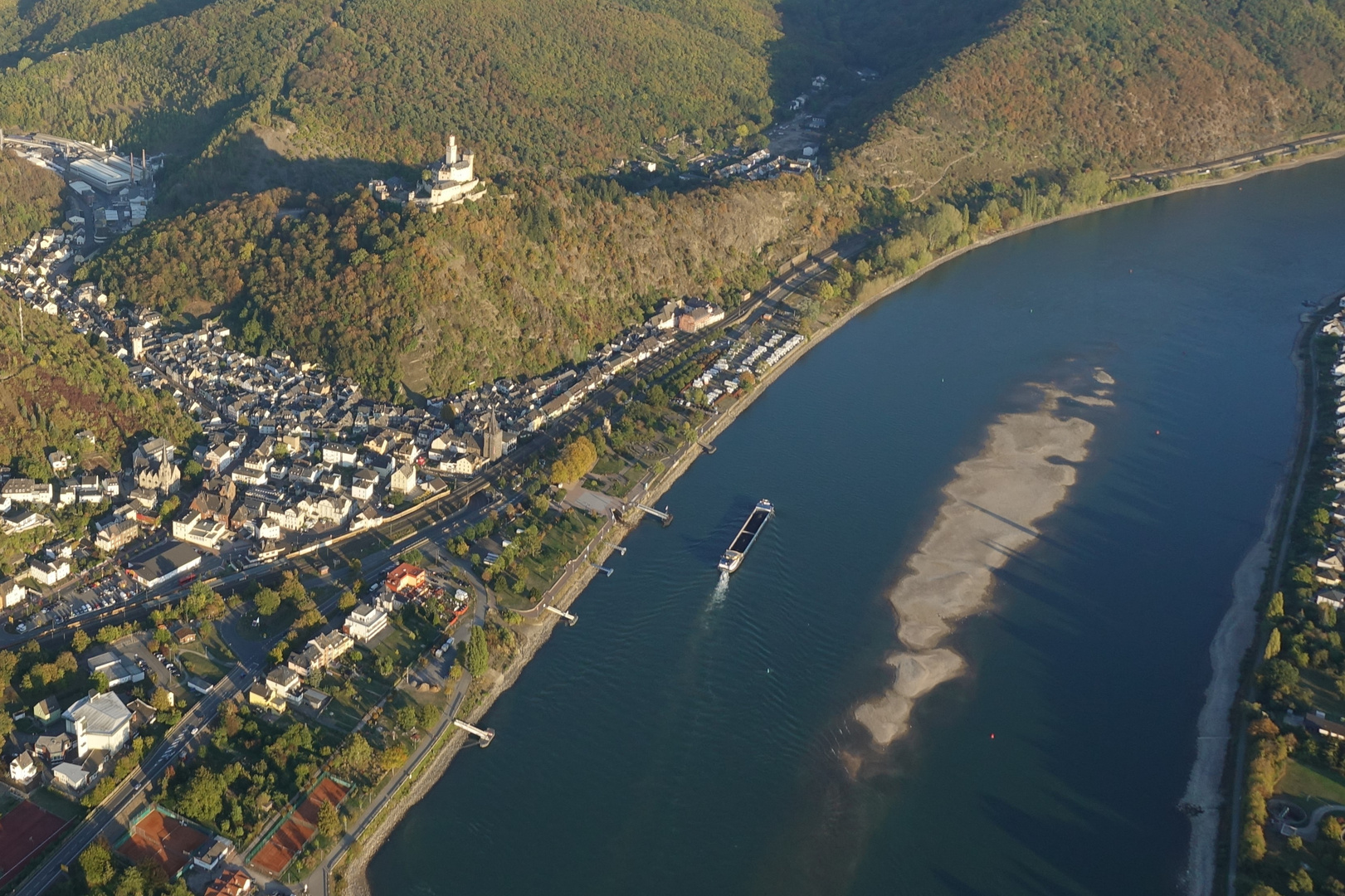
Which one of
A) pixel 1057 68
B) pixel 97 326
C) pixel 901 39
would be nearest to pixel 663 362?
pixel 97 326

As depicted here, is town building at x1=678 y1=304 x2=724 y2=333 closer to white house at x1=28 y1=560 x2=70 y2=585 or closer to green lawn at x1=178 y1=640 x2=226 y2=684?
green lawn at x1=178 y1=640 x2=226 y2=684

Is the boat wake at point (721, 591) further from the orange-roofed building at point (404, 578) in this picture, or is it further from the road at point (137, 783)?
the road at point (137, 783)

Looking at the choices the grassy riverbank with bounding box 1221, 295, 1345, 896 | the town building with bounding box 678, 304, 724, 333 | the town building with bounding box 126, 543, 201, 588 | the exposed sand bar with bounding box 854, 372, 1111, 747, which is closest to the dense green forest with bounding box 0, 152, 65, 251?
the town building with bounding box 126, 543, 201, 588

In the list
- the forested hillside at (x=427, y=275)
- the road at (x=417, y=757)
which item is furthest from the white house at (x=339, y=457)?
the road at (x=417, y=757)

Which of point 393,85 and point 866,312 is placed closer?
point 866,312

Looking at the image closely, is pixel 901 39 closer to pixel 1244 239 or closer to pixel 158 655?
pixel 1244 239

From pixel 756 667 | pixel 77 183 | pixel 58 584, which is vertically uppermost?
pixel 77 183

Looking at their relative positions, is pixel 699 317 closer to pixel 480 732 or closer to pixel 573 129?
pixel 573 129
